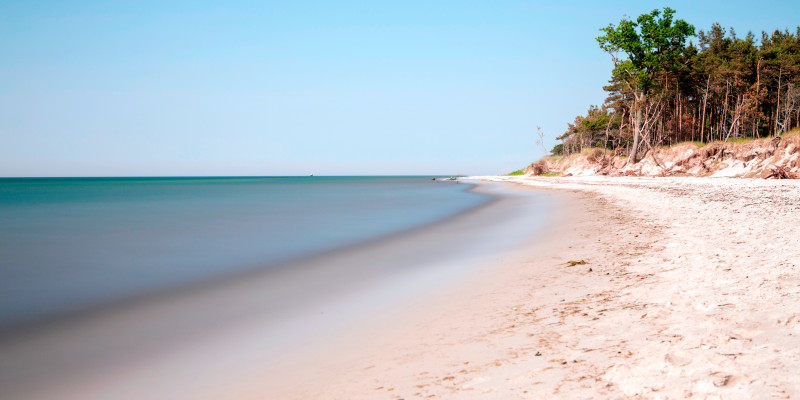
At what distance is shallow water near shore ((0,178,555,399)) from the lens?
3.63 metres

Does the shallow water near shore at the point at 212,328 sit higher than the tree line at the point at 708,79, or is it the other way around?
the tree line at the point at 708,79

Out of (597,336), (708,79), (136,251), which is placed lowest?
(136,251)

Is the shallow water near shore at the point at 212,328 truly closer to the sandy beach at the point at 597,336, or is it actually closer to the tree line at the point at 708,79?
the sandy beach at the point at 597,336

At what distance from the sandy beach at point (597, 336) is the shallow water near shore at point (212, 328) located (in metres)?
0.55

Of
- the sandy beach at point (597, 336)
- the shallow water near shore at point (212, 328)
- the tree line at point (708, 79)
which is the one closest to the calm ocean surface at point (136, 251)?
the shallow water near shore at point (212, 328)

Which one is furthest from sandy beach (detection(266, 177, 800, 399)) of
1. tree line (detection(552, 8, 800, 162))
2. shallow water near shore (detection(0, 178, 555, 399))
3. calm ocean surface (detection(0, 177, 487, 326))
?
tree line (detection(552, 8, 800, 162))

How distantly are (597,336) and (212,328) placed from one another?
4186 mm

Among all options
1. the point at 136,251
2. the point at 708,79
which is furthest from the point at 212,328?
the point at 708,79

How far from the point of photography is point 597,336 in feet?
11.1

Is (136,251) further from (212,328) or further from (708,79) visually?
(708,79)

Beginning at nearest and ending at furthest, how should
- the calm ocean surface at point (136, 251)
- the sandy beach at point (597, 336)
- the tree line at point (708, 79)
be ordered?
1. the sandy beach at point (597, 336)
2. the calm ocean surface at point (136, 251)
3. the tree line at point (708, 79)

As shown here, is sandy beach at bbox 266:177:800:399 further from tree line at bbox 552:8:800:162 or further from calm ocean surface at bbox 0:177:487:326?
tree line at bbox 552:8:800:162

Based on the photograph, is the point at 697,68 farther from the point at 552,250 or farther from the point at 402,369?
the point at 402,369

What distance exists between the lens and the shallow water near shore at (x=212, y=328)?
11.9 ft
